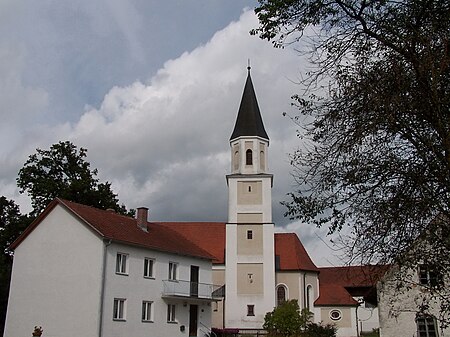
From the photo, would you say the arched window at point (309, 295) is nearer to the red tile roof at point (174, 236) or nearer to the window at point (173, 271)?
the red tile roof at point (174, 236)

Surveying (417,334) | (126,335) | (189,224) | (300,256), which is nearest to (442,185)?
(417,334)

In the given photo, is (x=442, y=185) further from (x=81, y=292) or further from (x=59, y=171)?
(x=59, y=171)

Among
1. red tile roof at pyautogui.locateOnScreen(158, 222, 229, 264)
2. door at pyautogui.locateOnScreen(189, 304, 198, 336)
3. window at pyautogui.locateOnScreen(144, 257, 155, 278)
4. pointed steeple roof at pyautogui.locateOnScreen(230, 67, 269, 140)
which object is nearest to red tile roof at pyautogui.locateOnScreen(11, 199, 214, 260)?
window at pyautogui.locateOnScreen(144, 257, 155, 278)

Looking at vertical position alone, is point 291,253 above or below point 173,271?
above

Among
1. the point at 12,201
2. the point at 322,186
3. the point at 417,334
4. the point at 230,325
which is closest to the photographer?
the point at 322,186

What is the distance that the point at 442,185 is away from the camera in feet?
28.0

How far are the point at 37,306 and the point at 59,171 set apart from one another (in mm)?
13678

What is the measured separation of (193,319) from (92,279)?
10118 mm

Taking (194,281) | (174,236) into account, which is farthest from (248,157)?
(194,281)

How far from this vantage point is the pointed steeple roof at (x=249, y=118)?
48.5 metres

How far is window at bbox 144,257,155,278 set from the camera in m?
33.8

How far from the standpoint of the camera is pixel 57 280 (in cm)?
3108

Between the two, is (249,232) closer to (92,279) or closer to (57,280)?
(92,279)

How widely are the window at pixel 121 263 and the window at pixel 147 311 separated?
2.60 metres
